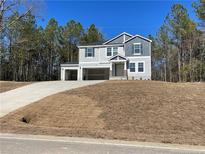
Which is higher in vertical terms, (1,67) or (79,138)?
(1,67)

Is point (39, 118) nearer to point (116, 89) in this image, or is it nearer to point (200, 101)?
point (116, 89)

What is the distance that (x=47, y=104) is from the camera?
16531 millimetres

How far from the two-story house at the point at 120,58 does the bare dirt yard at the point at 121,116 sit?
14.6 m

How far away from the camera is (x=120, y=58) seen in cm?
3409

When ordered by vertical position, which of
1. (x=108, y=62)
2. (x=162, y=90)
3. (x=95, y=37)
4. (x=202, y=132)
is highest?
(x=95, y=37)

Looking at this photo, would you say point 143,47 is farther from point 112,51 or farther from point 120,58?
point 112,51

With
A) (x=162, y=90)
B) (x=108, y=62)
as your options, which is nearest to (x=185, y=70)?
(x=108, y=62)

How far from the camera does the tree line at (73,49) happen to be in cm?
4312

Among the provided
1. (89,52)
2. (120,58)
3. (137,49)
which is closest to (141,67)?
(137,49)

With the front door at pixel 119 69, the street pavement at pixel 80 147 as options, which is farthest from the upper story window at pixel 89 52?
the street pavement at pixel 80 147

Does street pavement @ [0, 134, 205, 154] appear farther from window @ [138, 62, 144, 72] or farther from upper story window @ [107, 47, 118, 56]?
upper story window @ [107, 47, 118, 56]

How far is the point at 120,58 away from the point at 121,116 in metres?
21.0

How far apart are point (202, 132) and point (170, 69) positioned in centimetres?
4383

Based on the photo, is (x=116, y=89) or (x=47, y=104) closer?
(x=47, y=104)
